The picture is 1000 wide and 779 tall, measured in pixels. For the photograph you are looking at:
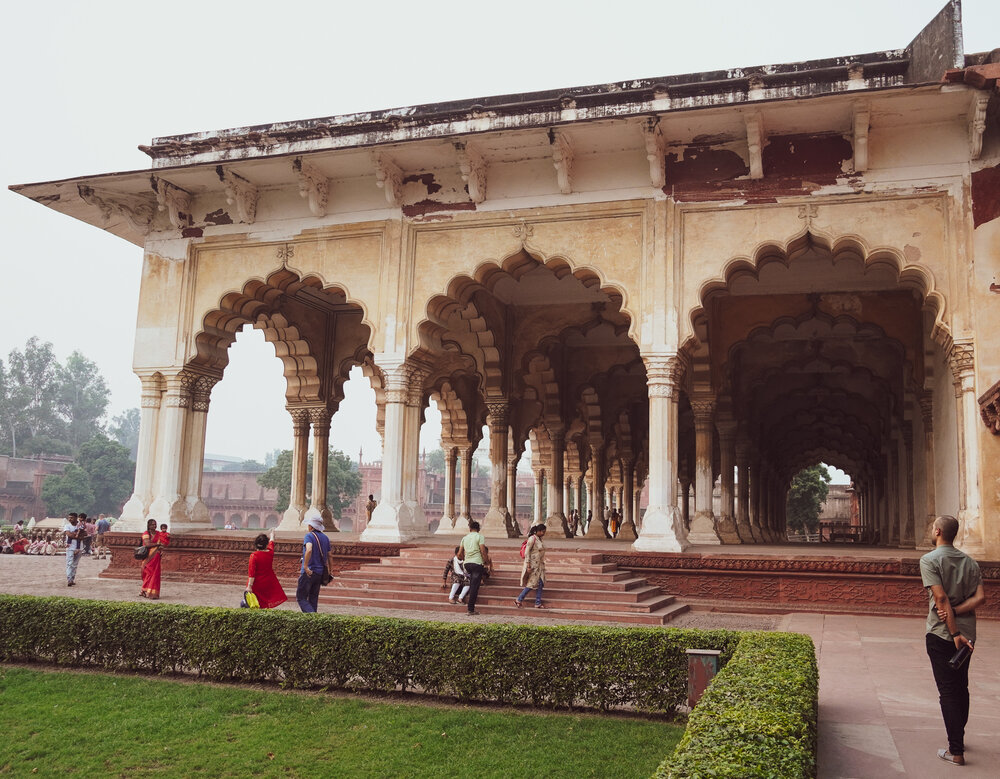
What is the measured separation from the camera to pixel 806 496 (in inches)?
1940

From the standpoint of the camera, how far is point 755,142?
10492 millimetres

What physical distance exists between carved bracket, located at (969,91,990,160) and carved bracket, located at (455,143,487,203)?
19.0 ft

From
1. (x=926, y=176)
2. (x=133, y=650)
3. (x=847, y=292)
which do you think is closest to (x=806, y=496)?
(x=847, y=292)

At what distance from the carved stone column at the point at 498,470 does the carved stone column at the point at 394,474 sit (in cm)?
421

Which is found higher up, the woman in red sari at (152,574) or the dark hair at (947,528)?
the dark hair at (947,528)

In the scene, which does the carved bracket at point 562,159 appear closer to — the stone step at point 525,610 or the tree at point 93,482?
the stone step at point 525,610

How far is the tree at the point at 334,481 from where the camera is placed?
5681 cm

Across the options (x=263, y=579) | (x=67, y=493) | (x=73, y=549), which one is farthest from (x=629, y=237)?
(x=67, y=493)

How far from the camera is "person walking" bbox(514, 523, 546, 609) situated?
9498 mm

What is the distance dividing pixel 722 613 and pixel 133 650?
247 inches

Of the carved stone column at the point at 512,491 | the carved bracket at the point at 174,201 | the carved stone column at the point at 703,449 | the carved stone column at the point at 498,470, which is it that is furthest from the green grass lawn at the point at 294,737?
the carved stone column at the point at 512,491

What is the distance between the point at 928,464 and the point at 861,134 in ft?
19.4

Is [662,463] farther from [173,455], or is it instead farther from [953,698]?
[173,455]

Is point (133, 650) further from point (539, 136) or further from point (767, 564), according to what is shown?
point (539, 136)
